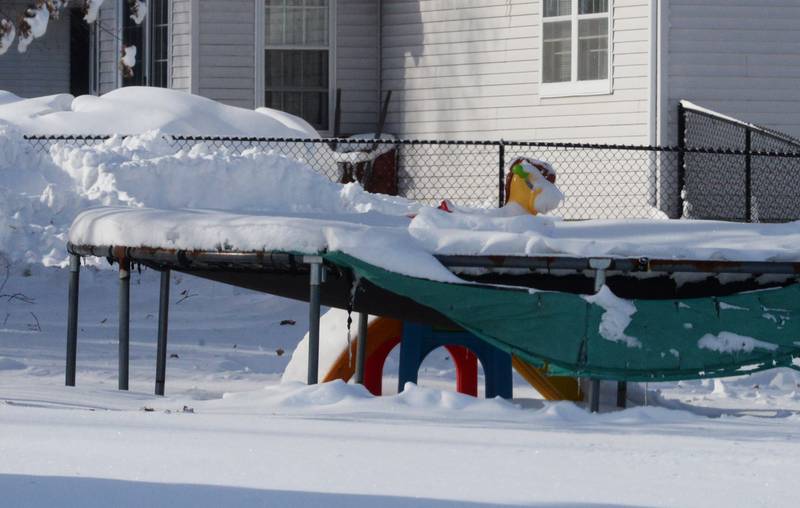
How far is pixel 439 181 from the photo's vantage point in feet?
66.1

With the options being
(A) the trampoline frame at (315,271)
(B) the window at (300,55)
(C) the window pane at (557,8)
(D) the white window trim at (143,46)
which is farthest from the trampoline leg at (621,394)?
(D) the white window trim at (143,46)

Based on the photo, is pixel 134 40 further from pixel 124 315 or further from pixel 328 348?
pixel 124 315

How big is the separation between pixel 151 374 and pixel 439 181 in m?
9.83

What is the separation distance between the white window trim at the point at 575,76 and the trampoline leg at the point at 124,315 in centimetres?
1114

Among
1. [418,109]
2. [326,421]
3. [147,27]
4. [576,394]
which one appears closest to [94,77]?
[147,27]

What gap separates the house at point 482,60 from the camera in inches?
739

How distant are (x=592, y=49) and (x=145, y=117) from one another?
566 centimetres

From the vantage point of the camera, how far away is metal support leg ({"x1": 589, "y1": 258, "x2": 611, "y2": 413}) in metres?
7.88

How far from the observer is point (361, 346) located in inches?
371

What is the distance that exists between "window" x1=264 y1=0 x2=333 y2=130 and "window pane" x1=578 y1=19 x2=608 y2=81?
3780mm

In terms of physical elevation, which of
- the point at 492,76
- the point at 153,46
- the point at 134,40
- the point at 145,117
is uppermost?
the point at 134,40

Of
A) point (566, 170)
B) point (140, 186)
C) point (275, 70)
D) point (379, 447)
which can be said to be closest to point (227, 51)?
point (275, 70)

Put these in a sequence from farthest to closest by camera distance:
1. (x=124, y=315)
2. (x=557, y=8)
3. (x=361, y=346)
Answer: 1. (x=557, y=8)
2. (x=361, y=346)
3. (x=124, y=315)

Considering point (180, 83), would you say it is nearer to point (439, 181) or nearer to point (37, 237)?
point (439, 181)
